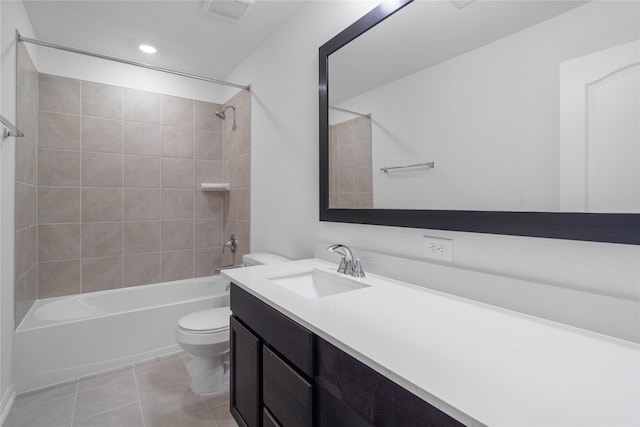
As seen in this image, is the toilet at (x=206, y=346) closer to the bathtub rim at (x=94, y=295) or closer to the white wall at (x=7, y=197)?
the bathtub rim at (x=94, y=295)

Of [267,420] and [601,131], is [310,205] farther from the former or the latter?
[601,131]

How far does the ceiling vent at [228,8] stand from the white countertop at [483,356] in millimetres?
1851

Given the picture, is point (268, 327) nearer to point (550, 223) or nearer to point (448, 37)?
point (550, 223)

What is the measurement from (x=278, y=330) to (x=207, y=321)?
1.12m

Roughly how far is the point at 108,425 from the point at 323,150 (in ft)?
6.16

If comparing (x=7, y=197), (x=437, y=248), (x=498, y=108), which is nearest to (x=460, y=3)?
(x=498, y=108)

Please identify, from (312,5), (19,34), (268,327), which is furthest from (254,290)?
(19,34)

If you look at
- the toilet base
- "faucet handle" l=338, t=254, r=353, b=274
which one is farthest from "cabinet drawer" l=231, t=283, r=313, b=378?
the toilet base

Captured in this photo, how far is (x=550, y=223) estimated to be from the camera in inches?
33.7

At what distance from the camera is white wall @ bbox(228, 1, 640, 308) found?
2.68ft

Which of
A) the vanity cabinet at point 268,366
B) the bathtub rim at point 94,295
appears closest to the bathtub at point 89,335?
the bathtub rim at point 94,295

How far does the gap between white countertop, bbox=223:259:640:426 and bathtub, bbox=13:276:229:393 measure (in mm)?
1520

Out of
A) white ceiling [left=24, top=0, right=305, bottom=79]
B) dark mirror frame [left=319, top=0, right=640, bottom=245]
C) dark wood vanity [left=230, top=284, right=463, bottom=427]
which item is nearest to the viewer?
dark wood vanity [left=230, top=284, right=463, bottom=427]

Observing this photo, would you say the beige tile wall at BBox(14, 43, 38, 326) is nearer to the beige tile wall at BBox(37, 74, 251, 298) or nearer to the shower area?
the shower area
